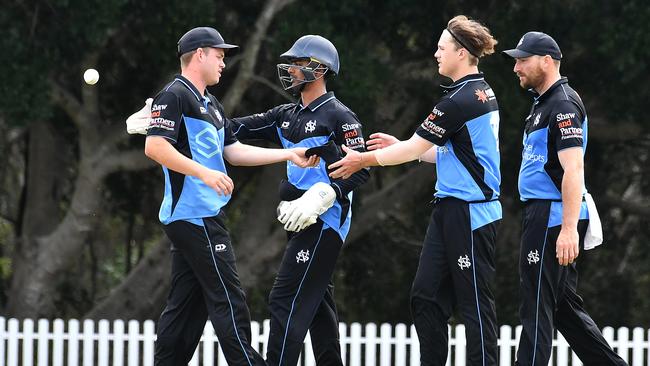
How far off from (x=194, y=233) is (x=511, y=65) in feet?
25.6

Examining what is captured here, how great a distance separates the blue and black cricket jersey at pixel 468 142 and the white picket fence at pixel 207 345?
15.1 feet

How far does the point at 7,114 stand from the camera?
12.9 meters

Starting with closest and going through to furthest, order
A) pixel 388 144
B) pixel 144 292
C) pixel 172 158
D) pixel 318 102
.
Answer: pixel 172 158 < pixel 318 102 < pixel 388 144 < pixel 144 292

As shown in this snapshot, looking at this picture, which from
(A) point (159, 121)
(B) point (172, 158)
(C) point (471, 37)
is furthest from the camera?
(C) point (471, 37)

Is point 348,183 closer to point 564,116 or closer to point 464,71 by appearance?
point 464,71

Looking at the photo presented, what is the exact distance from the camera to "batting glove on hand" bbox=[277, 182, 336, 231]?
6.79 metres

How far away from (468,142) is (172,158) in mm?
1675

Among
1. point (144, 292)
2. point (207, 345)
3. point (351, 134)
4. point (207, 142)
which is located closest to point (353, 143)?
point (351, 134)

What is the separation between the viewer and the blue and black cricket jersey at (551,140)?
22.0ft

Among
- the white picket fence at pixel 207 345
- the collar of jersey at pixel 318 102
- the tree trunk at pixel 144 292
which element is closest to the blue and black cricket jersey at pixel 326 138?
the collar of jersey at pixel 318 102

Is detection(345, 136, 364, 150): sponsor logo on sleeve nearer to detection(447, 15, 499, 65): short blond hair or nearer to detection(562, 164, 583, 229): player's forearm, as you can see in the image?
detection(447, 15, 499, 65): short blond hair

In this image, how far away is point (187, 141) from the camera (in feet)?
22.0

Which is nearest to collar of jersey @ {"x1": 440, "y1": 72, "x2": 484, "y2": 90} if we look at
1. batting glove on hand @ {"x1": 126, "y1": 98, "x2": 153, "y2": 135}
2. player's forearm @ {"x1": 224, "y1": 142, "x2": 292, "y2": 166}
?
player's forearm @ {"x1": 224, "y1": 142, "x2": 292, "y2": 166}

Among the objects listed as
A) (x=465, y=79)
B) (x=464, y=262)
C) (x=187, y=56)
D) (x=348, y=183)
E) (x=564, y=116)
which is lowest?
(x=464, y=262)
